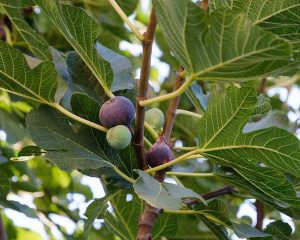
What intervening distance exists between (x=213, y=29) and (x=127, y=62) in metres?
0.34

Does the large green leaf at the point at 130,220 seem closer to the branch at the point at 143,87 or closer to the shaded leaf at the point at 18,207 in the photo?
the shaded leaf at the point at 18,207

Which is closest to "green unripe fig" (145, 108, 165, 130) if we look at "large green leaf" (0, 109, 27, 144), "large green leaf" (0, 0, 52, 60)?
"large green leaf" (0, 0, 52, 60)

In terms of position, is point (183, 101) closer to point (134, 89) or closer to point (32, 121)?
point (134, 89)

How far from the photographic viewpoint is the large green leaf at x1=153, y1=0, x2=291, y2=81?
0.71 m

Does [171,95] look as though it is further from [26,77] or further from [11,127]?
[11,127]

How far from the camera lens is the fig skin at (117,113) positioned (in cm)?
86

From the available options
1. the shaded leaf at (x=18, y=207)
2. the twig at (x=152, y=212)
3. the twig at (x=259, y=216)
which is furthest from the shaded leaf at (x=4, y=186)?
the twig at (x=259, y=216)

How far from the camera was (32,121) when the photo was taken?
36.9 inches

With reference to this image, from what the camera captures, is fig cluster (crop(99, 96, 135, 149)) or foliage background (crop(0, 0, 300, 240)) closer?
fig cluster (crop(99, 96, 135, 149))

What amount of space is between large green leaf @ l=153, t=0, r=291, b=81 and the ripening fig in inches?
5.5

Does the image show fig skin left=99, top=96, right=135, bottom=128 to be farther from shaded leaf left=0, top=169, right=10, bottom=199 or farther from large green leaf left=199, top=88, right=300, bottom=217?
shaded leaf left=0, top=169, right=10, bottom=199

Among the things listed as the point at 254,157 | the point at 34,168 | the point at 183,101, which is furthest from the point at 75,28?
the point at 34,168

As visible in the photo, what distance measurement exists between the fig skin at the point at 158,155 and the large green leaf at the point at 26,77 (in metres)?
0.16

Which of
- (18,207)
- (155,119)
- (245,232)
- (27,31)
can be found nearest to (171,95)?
(155,119)
